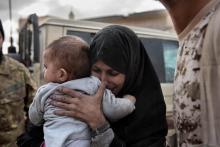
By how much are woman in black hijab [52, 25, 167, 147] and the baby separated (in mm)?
46

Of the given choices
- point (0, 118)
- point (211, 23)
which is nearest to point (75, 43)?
point (211, 23)

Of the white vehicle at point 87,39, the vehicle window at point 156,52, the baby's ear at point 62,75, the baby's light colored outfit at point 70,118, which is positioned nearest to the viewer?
the baby's light colored outfit at point 70,118

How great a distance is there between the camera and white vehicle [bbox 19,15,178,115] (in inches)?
180

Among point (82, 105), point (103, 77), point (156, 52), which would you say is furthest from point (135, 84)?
point (156, 52)

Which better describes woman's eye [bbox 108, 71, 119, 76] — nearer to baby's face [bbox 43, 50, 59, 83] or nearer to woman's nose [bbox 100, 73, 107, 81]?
woman's nose [bbox 100, 73, 107, 81]

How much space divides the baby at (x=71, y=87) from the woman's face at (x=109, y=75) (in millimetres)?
37

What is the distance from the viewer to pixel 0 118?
149 inches

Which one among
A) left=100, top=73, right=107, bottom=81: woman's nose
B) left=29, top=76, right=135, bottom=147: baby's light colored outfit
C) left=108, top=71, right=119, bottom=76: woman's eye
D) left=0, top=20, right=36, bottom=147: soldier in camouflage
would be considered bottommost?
left=0, top=20, right=36, bottom=147: soldier in camouflage

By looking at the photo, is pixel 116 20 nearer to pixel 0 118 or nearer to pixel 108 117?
pixel 0 118

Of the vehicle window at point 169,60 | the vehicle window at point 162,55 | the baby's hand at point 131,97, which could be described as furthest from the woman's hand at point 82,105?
the vehicle window at point 169,60

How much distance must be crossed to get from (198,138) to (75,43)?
2.18 feet

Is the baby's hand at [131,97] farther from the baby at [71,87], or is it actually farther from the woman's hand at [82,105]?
the woman's hand at [82,105]

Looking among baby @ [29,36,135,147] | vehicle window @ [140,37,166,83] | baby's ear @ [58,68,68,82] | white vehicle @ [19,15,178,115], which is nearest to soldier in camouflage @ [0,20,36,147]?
white vehicle @ [19,15,178,115]

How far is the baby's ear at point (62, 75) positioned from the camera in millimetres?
1675
